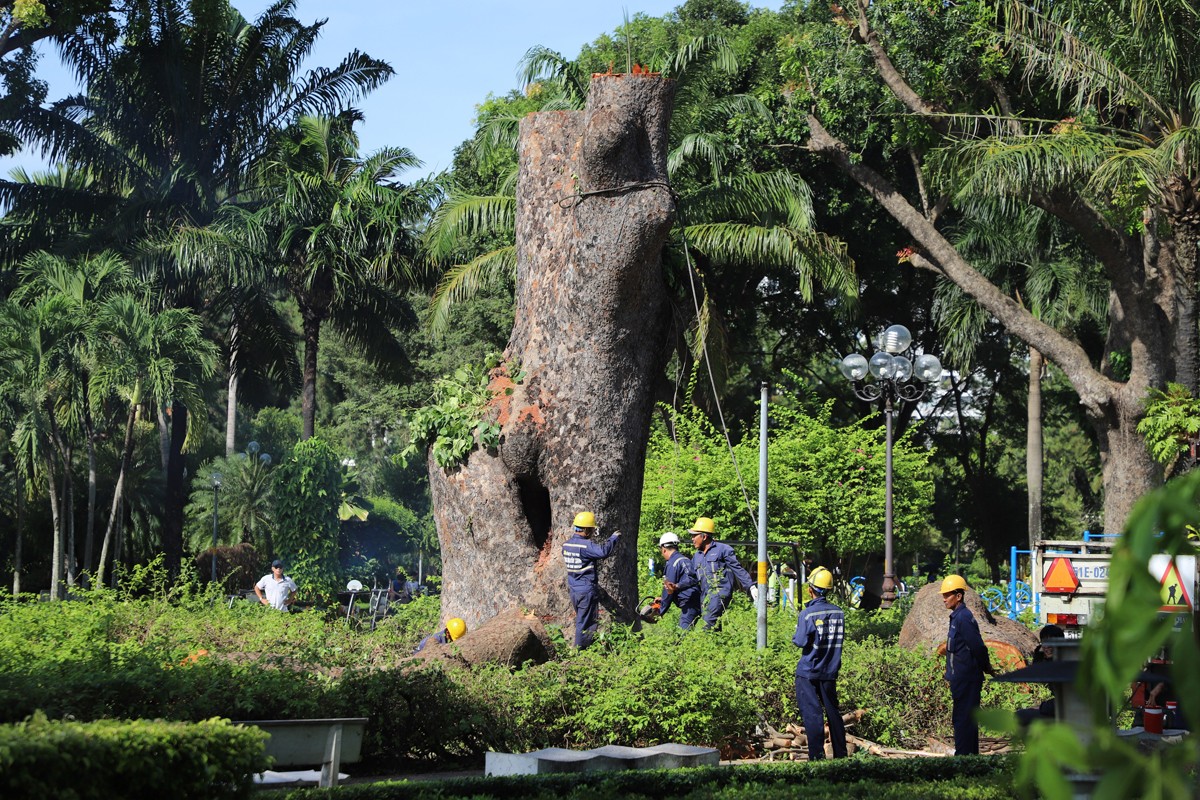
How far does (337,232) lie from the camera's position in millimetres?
31422

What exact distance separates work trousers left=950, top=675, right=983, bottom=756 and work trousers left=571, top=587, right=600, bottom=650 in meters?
3.79

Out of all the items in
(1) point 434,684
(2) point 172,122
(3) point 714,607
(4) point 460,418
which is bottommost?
(1) point 434,684

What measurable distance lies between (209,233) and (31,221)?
6374 mm

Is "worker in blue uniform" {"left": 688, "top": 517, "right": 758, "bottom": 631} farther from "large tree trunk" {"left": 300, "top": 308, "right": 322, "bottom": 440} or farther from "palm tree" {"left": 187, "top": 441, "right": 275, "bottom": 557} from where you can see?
"palm tree" {"left": 187, "top": 441, "right": 275, "bottom": 557}

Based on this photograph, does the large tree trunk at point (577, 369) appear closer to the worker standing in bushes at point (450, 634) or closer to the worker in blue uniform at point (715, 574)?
the worker standing in bushes at point (450, 634)

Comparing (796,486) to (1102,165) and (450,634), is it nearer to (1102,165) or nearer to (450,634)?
(1102,165)

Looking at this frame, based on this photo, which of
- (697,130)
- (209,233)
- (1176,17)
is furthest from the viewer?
(209,233)

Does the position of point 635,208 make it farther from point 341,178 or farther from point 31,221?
point 31,221

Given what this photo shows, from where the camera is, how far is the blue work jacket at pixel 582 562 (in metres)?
12.9

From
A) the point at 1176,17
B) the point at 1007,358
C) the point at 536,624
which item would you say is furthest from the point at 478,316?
the point at 536,624

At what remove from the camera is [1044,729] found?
2131 millimetres

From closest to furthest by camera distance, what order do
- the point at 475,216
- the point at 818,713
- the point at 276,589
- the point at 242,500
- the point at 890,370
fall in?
the point at 818,713
the point at 890,370
the point at 276,589
the point at 475,216
the point at 242,500

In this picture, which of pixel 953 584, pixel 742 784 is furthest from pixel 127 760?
pixel 953 584

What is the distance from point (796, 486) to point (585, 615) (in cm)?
1120
